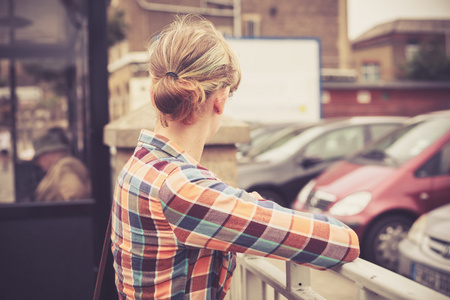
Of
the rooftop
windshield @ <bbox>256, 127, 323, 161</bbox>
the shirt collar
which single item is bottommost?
windshield @ <bbox>256, 127, 323, 161</bbox>

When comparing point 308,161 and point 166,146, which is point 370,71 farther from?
point 166,146

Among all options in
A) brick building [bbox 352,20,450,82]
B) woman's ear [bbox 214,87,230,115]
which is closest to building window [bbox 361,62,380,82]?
brick building [bbox 352,20,450,82]

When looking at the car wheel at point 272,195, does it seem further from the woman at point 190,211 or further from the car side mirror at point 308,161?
the woman at point 190,211

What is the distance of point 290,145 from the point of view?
7.73m

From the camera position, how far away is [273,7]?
3559cm

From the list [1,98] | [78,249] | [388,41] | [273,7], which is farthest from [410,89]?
[78,249]

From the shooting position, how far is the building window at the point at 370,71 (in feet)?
156

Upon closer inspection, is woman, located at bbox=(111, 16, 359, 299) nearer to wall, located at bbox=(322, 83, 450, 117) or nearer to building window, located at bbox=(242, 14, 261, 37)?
wall, located at bbox=(322, 83, 450, 117)

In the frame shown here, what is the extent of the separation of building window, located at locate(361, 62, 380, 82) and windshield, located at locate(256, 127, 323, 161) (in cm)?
4162

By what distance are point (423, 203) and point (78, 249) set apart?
3.85m

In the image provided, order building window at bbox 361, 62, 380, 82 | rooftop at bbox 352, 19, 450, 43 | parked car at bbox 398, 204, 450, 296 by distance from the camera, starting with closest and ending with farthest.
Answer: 1. parked car at bbox 398, 204, 450, 296
2. rooftop at bbox 352, 19, 450, 43
3. building window at bbox 361, 62, 380, 82

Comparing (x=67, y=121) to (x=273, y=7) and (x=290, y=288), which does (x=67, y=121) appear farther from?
(x=273, y=7)

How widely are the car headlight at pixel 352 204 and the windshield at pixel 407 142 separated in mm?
625

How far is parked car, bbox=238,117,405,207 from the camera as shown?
7270 millimetres
